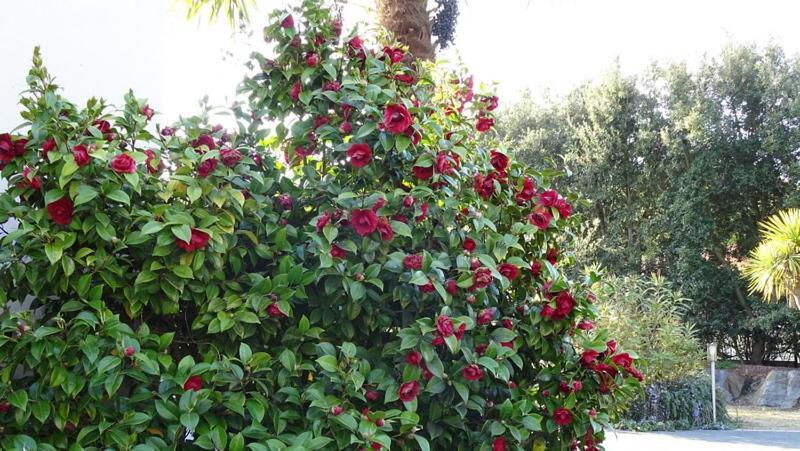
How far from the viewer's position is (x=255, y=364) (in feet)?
6.22

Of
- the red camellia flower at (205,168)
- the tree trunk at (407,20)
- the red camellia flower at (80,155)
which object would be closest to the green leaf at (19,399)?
the red camellia flower at (80,155)

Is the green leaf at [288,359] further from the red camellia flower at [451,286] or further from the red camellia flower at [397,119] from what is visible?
the red camellia flower at [397,119]

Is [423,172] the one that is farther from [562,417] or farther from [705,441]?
[705,441]

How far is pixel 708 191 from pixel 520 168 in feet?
44.2

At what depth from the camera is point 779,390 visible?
483 inches

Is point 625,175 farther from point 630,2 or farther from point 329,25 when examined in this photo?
point 329,25

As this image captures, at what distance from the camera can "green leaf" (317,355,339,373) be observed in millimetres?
1933

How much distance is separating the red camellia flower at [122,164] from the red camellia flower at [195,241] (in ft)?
0.72

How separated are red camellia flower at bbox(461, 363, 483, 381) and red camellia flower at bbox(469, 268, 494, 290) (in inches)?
8.9

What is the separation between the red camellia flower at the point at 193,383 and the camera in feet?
6.09

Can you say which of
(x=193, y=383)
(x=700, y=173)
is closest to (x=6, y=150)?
(x=193, y=383)

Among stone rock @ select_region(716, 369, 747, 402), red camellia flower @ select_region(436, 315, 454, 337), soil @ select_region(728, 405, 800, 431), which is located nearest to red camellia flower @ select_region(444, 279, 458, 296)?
red camellia flower @ select_region(436, 315, 454, 337)

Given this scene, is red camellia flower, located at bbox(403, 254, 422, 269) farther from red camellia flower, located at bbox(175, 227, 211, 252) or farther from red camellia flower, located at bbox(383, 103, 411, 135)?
red camellia flower, located at bbox(175, 227, 211, 252)

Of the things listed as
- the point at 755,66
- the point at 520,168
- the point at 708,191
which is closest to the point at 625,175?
the point at 708,191
